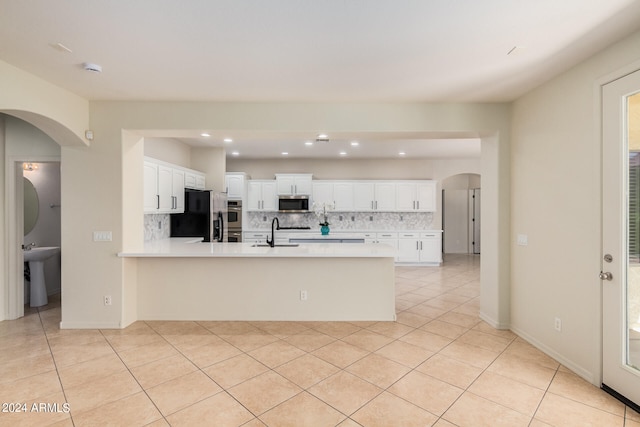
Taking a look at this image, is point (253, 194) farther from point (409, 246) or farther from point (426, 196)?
point (426, 196)

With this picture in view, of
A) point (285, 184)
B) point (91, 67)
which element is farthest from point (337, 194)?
point (91, 67)

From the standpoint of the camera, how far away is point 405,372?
2.68 metres

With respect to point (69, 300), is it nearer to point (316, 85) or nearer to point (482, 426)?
point (316, 85)

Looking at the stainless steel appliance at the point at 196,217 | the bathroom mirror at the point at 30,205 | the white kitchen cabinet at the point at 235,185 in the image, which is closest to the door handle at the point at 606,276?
the stainless steel appliance at the point at 196,217

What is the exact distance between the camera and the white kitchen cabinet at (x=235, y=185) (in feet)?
24.9

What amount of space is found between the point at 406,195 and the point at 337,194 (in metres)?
1.72

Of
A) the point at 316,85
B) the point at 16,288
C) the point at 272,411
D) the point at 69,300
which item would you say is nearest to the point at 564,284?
the point at 272,411

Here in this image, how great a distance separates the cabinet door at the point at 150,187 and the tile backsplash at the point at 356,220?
3700 mm

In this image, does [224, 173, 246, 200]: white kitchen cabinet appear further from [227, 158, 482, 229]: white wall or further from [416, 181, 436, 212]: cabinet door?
[416, 181, 436, 212]: cabinet door

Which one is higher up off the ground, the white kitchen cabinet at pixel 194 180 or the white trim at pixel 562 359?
the white kitchen cabinet at pixel 194 180

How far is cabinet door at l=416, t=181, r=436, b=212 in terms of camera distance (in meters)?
7.84

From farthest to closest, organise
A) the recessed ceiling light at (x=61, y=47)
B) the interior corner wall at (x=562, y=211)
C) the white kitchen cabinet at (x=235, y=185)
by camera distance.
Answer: the white kitchen cabinet at (x=235, y=185) < the interior corner wall at (x=562, y=211) < the recessed ceiling light at (x=61, y=47)

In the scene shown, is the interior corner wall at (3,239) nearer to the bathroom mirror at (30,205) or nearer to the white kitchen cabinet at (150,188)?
the bathroom mirror at (30,205)

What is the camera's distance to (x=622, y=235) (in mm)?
2281
